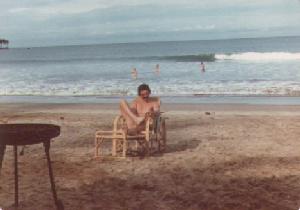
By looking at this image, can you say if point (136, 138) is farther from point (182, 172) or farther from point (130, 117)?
point (182, 172)

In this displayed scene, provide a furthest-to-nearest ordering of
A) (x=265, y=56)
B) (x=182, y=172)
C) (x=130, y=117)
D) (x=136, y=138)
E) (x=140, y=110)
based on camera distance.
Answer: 1. (x=265, y=56)
2. (x=140, y=110)
3. (x=130, y=117)
4. (x=136, y=138)
5. (x=182, y=172)

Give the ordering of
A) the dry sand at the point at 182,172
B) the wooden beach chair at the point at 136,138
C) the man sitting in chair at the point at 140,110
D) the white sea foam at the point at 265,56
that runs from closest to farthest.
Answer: the dry sand at the point at 182,172, the wooden beach chair at the point at 136,138, the man sitting in chair at the point at 140,110, the white sea foam at the point at 265,56

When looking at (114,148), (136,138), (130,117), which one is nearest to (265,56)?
(130,117)

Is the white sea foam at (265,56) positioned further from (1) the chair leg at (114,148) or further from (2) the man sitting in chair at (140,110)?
(1) the chair leg at (114,148)

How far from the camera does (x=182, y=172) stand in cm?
686

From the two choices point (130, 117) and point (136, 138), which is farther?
point (130, 117)

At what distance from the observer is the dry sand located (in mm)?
5461

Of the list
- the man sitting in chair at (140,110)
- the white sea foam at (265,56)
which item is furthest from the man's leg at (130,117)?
the white sea foam at (265,56)

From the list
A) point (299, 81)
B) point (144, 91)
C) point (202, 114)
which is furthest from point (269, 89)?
point (144, 91)

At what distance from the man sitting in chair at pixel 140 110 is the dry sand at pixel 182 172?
0.67 m

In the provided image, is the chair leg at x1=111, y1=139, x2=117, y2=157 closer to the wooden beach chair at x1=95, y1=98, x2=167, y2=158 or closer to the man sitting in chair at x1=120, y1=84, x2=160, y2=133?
the wooden beach chair at x1=95, y1=98, x2=167, y2=158

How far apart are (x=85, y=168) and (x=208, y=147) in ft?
8.46

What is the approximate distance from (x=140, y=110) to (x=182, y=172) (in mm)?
2126

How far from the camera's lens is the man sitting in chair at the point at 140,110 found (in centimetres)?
823
